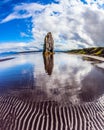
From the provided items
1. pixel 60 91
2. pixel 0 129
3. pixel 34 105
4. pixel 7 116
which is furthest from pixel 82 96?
pixel 0 129

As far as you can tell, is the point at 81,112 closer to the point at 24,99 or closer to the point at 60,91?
the point at 24,99

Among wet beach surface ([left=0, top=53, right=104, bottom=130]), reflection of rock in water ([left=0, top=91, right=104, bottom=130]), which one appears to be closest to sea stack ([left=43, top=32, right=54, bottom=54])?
wet beach surface ([left=0, top=53, right=104, bottom=130])

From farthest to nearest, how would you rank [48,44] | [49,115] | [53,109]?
1. [48,44]
2. [53,109]
3. [49,115]

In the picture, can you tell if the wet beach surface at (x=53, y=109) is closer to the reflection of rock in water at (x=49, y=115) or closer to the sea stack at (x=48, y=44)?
the reflection of rock in water at (x=49, y=115)

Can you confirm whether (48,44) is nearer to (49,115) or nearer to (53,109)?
(53,109)

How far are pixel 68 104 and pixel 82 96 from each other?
242 cm

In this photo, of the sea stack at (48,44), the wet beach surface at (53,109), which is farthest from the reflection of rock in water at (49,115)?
the sea stack at (48,44)

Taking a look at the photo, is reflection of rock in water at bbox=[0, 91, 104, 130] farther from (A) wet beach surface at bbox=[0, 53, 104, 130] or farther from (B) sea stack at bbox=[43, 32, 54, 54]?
(B) sea stack at bbox=[43, 32, 54, 54]

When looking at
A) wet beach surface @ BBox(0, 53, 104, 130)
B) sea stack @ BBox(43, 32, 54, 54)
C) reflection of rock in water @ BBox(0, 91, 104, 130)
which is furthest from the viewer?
sea stack @ BBox(43, 32, 54, 54)

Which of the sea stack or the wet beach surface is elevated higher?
the sea stack

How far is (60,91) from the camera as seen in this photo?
1689 centimetres

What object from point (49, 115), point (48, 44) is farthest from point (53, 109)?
point (48, 44)

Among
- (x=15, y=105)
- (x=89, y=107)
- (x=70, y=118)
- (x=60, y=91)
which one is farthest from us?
(x=60, y=91)

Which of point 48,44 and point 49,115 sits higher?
point 48,44
